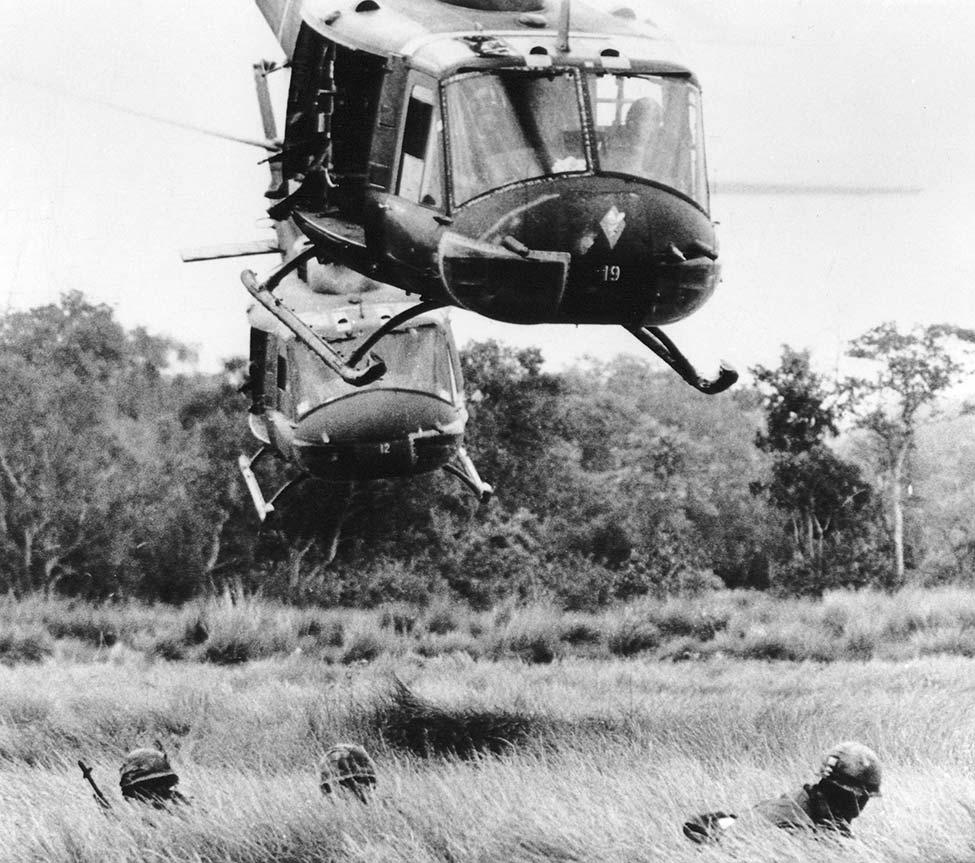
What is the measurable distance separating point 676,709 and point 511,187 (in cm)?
753

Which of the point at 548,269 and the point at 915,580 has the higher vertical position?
the point at 548,269

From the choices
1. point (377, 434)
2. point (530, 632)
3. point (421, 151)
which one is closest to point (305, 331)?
point (421, 151)

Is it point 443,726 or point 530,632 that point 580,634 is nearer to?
point 530,632

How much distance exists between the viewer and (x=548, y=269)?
22.9ft

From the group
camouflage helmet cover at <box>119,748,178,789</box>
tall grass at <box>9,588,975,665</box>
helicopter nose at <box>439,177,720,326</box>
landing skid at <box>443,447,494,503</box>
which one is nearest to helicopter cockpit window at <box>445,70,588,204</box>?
helicopter nose at <box>439,177,720,326</box>

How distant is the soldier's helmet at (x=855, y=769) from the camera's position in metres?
7.06

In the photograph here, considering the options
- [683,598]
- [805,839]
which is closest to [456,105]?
[805,839]

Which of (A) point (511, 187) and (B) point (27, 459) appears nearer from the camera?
(A) point (511, 187)

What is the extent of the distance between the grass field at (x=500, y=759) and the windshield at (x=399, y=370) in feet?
9.82

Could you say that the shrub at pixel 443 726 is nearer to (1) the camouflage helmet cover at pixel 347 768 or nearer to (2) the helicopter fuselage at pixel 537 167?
(1) the camouflage helmet cover at pixel 347 768

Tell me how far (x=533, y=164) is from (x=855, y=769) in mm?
3354

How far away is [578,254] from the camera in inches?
277

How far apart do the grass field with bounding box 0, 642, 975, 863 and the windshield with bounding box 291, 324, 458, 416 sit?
9.82 ft

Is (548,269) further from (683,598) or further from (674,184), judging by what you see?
(683,598)
